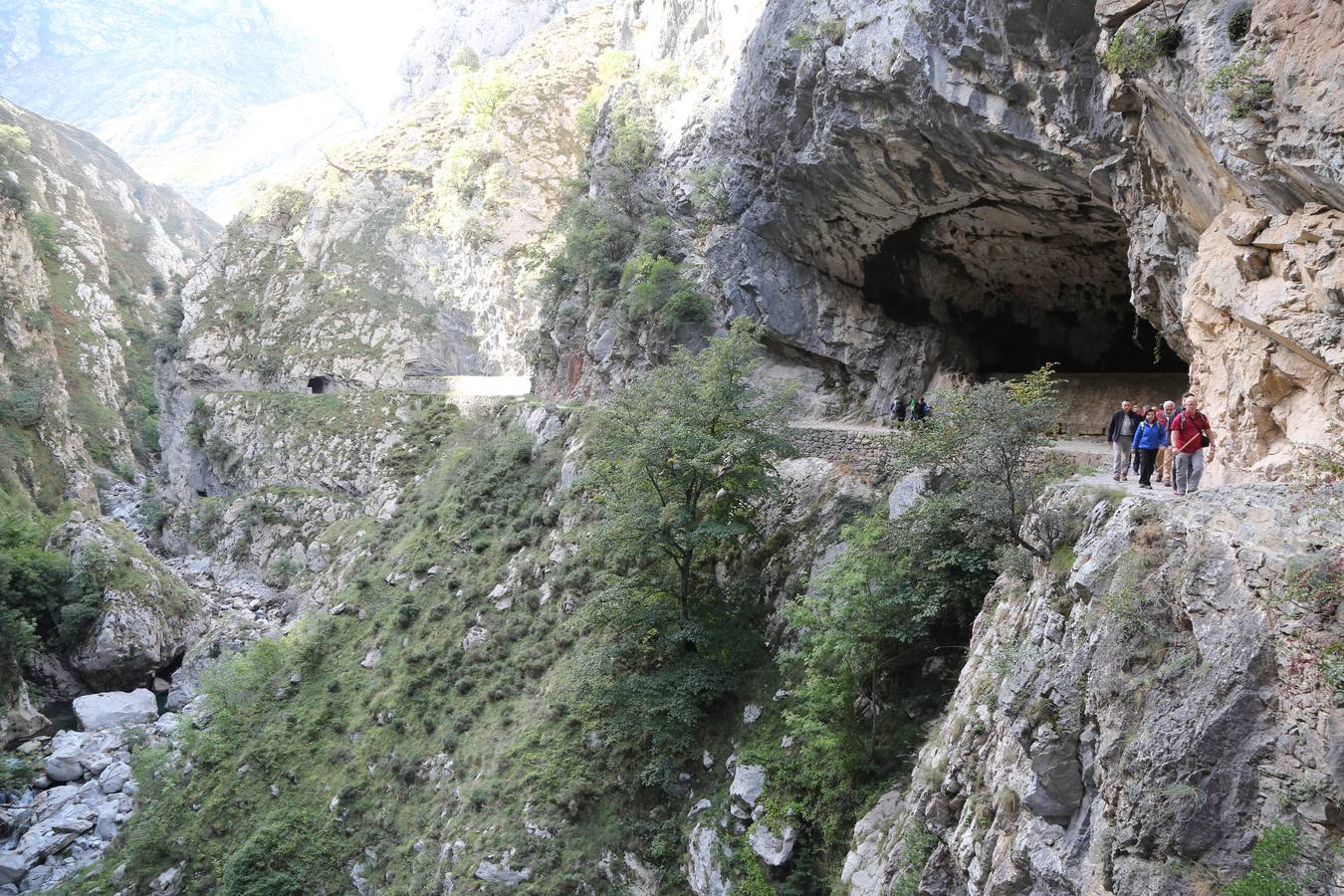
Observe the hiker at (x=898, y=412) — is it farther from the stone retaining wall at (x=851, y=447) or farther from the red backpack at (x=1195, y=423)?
the red backpack at (x=1195, y=423)

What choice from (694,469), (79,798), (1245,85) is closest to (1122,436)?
(1245,85)

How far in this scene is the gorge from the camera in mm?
7164

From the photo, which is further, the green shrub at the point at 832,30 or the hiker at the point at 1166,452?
the green shrub at the point at 832,30

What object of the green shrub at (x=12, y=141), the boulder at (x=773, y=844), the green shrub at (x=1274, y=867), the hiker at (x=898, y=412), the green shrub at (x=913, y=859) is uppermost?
Answer: the green shrub at (x=12, y=141)

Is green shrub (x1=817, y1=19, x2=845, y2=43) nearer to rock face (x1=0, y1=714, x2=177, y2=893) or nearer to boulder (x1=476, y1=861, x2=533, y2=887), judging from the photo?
boulder (x1=476, y1=861, x2=533, y2=887)

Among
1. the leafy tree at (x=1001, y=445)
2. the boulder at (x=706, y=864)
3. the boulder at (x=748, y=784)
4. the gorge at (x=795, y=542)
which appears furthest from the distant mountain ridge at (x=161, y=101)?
the leafy tree at (x=1001, y=445)

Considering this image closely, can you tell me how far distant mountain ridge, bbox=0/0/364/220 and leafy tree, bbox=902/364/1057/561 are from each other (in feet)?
569

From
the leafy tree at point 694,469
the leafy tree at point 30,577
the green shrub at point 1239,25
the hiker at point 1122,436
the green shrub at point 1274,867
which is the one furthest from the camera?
the leafy tree at point 30,577

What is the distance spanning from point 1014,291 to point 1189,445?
15.5 metres

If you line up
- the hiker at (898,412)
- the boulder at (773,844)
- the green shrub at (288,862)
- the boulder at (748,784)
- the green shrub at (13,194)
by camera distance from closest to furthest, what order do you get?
the boulder at (773,844) < the boulder at (748,784) < the green shrub at (288,862) < the hiker at (898,412) < the green shrub at (13,194)

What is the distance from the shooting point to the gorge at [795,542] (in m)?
7.16

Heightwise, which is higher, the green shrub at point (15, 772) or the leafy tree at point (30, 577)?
the leafy tree at point (30, 577)

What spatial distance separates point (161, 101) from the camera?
174 metres

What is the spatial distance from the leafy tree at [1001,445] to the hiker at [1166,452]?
1510 mm
